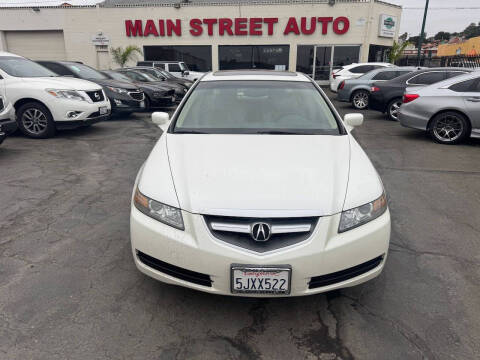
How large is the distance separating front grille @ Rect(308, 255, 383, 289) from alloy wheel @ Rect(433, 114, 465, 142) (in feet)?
21.1

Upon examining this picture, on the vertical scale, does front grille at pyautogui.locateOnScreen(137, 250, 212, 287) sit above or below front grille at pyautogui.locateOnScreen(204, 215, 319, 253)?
below

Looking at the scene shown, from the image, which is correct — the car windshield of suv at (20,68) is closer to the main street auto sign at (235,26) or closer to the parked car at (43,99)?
the parked car at (43,99)

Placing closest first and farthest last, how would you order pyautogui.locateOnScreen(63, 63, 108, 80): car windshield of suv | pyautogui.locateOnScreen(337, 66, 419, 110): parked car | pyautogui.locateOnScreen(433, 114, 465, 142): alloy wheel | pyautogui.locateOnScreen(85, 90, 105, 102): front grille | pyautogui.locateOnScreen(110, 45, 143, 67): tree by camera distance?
pyautogui.locateOnScreen(433, 114, 465, 142): alloy wheel < pyautogui.locateOnScreen(85, 90, 105, 102): front grille < pyautogui.locateOnScreen(63, 63, 108, 80): car windshield of suv < pyautogui.locateOnScreen(337, 66, 419, 110): parked car < pyautogui.locateOnScreen(110, 45, 143, 67): tree

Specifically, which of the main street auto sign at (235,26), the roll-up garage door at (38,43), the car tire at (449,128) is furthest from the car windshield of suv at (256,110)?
the roll-up garage door at (38,43)

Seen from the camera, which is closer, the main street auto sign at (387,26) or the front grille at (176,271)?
the front grille at (176,271)

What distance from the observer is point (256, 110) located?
359 centimetres

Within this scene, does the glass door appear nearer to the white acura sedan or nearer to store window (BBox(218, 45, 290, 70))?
store window (BBox(218, 45, 290, 70))

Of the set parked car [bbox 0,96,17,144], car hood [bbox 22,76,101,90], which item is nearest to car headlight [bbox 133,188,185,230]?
parked car [bbox 0,96,17,144]

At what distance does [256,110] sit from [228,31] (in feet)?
69.9

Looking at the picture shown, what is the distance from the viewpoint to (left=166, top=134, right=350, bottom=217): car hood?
2.23m

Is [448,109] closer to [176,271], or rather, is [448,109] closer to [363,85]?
[363,85]

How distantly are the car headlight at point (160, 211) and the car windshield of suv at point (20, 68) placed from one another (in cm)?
695

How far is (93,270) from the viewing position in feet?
9.91

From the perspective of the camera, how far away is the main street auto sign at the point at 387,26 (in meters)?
22.9
